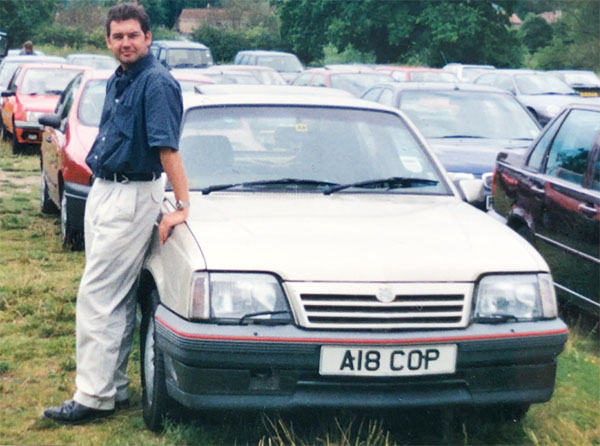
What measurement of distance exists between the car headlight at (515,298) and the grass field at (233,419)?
0.56 m

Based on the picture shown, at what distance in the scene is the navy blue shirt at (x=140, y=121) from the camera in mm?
4465

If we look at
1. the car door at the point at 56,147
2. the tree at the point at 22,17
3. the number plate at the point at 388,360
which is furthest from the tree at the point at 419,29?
the number plate at the point at 388,360

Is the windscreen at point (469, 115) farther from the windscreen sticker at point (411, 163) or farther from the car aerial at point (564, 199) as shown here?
the windscreen sticker at point (411, 163)

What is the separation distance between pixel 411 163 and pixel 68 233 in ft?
13.6

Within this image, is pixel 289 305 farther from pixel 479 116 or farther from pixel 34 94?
pixel 34 94

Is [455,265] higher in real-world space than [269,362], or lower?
higher

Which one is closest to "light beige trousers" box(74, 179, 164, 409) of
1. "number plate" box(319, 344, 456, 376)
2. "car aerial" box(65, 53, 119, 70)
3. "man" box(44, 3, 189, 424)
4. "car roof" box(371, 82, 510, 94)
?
"man" box(44, 3, 189, 424)

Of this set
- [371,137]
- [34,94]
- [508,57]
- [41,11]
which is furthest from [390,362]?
[41,11]

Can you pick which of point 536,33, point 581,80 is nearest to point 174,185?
point 581,80

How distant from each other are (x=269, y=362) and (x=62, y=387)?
1714mm

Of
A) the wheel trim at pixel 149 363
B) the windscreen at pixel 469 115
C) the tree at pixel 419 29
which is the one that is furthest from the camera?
the tree at pixel 419 29

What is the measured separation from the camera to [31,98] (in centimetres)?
1772

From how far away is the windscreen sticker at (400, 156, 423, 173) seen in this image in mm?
5582

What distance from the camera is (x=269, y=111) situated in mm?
5684
